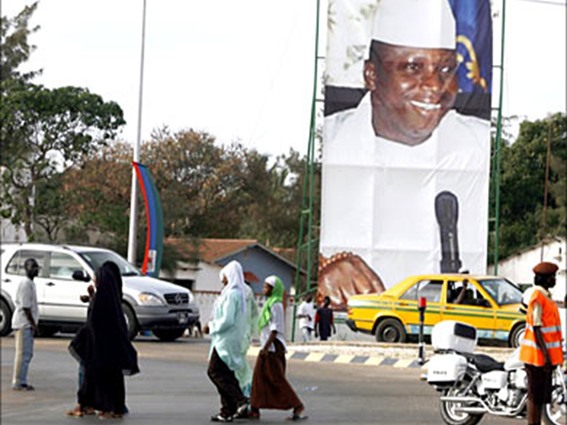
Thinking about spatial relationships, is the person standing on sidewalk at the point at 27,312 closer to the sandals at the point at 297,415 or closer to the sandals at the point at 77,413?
the sandals at the point at 77,413

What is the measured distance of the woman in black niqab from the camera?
488 inches

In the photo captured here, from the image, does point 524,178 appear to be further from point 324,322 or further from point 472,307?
point 472,307

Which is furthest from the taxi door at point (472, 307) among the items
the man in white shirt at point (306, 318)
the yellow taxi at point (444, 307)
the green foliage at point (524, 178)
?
the man in white shirt at point (306, 318)

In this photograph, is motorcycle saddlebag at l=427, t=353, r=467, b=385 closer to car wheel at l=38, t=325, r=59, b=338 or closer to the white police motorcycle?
the white police motorcycle

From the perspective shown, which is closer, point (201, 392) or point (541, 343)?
point (541, 343)

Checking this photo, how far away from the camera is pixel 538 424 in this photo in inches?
493

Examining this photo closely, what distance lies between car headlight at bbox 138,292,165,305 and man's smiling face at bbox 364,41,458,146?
13.5m

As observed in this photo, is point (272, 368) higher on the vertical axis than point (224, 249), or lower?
higher

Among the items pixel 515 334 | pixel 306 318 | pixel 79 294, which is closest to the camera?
pixel 79 294

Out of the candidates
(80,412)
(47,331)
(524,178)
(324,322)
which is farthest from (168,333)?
(524,178)

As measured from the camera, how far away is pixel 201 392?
650 inches

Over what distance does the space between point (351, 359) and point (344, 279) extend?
11268 mm

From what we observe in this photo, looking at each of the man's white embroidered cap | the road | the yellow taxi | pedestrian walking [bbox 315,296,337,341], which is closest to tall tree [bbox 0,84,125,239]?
the road

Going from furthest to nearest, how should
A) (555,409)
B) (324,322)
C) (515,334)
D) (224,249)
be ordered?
(224,249) → (324,322) → (515,334) → (555,409)
